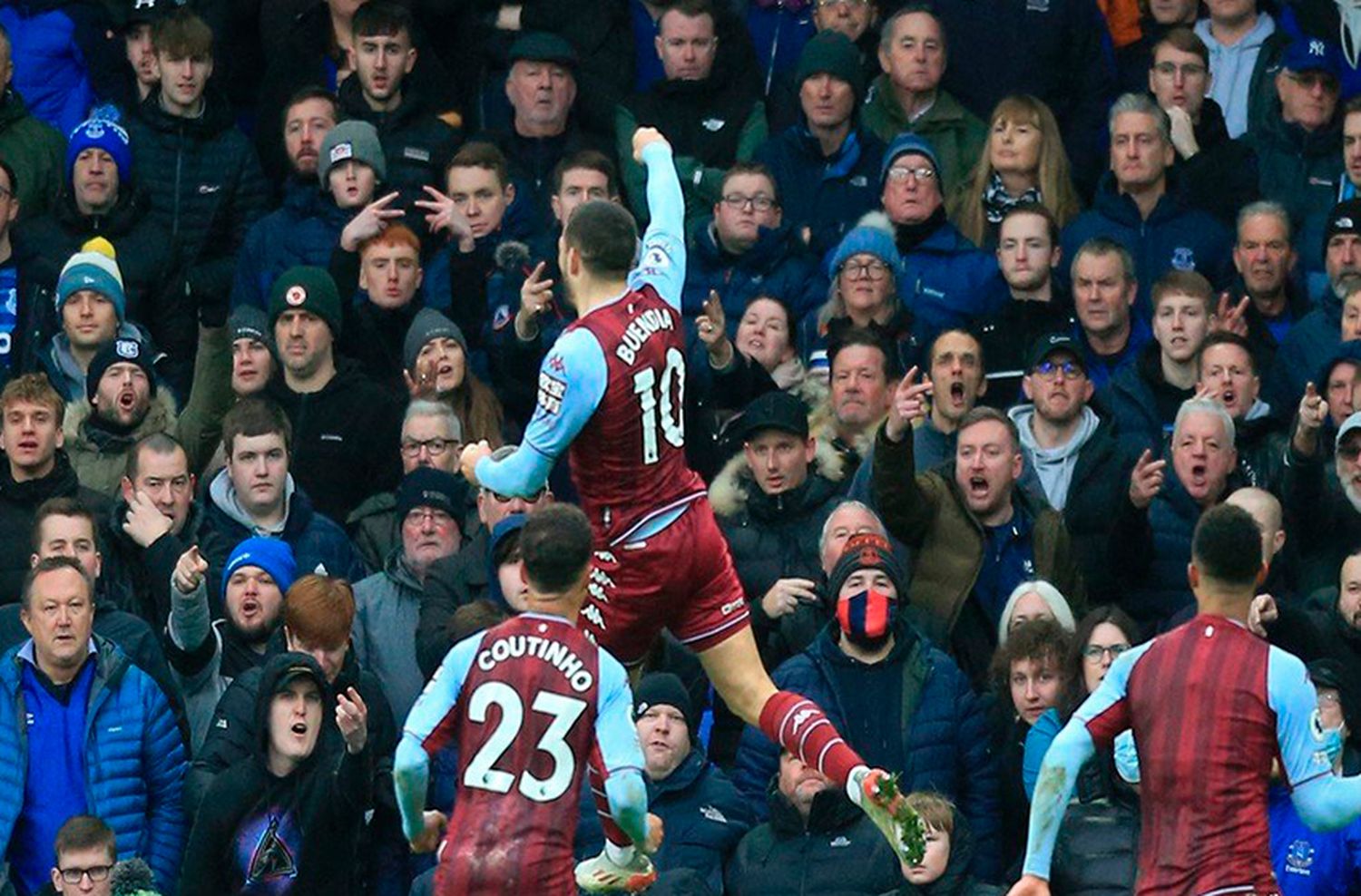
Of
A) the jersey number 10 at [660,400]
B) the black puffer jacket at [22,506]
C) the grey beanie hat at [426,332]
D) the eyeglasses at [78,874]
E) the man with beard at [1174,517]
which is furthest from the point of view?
the grey beanie hat at [426,332]

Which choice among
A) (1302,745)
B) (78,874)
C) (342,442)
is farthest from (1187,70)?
(78,874)

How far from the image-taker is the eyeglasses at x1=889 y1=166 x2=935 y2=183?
18766 mm

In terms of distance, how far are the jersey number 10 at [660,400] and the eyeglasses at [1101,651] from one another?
287cm

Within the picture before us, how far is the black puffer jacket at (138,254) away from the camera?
1942 cm

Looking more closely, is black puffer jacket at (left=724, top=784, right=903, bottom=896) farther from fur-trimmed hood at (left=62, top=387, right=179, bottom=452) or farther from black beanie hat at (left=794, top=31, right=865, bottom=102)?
black beanie hat at (left=794, top=31, right=865, bottom=102)

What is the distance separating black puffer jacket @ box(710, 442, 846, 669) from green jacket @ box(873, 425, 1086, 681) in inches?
16.8

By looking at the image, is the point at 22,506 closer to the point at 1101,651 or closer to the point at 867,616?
the point at 867,616

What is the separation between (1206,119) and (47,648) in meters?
7.37

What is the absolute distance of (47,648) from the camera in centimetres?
1595

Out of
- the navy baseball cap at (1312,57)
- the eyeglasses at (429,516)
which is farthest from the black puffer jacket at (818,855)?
the navy baseball cap at (1312,57)

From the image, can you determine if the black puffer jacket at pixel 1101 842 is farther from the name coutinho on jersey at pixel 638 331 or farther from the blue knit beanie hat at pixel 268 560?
the blue knit beanie hat at pixel 268 560

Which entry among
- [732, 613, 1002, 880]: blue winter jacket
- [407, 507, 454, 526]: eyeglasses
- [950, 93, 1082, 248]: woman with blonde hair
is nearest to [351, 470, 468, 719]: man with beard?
[407, 507, 454, 526]: eyeglasses

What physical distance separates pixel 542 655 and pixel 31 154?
27.8ft

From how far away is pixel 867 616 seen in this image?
15773mm
